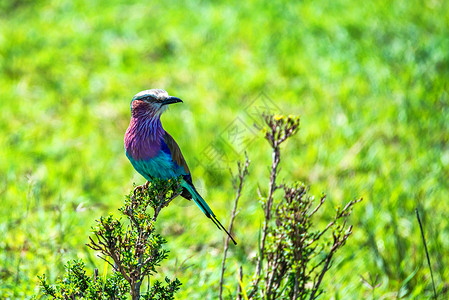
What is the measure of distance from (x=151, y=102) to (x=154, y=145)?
0.14 meters

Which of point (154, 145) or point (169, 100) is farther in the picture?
point (154, 145)

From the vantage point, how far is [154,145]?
1681 mm

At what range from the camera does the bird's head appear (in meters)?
1.59

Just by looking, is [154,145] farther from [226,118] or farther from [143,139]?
[226,118]

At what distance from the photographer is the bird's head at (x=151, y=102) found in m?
1.59

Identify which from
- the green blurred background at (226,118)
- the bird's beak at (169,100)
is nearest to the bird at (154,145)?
the bird's beak at (169,100)

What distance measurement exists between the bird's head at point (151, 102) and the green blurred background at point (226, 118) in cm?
66

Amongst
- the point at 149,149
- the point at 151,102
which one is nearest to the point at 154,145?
the point at 149,149


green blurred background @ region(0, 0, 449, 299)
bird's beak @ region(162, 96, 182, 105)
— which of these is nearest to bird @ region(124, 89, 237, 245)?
bird's beak @ region(162, 96, 182, 105)

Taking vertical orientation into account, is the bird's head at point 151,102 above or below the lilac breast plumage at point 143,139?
above

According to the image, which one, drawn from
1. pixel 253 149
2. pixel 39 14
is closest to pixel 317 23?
pixel 253 149

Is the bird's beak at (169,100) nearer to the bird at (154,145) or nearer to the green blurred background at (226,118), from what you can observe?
the bird at (154,145)

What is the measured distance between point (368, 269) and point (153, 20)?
4.32m

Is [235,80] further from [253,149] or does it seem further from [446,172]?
[446,172]
